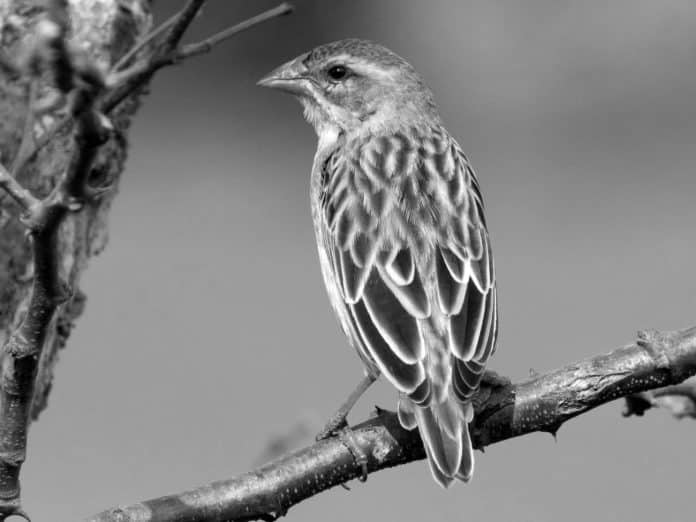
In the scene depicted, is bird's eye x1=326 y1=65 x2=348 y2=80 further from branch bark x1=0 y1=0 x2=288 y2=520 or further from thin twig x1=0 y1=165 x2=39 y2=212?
thin twig x1=0 y1=165 x2=39 y2=212

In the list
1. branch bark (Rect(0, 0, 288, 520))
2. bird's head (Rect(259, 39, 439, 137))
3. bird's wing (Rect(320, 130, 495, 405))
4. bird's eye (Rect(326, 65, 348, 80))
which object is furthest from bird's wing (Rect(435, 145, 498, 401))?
branch bark (Rect(0, 0, 288, 520))

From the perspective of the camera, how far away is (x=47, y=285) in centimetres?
269

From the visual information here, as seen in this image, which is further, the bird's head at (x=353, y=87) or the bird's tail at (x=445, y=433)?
the bird's head at (x=353, y=87)

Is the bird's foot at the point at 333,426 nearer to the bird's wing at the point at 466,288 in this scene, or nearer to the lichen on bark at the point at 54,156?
the bird's wing at the point at 466,288

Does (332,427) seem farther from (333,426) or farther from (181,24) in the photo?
(181,24)

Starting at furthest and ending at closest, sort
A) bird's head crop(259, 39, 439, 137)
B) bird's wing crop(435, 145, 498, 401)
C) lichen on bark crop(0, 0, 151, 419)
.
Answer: bird's head crop(259, 39, 439, 137)
lichen on bark crop(0, 0, 151, 419)
bird's wing crop(435, 145, 498, 401)

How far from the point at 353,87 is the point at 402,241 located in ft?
4.76

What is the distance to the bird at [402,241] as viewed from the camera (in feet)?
13.9

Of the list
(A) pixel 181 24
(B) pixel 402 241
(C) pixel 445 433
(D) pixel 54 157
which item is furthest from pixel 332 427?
(A) pixel 181 24

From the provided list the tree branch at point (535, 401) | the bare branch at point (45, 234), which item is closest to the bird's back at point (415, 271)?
the tree branch at point (535, 401)

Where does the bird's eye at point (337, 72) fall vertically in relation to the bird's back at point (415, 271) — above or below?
above

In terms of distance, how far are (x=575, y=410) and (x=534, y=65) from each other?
14.7m

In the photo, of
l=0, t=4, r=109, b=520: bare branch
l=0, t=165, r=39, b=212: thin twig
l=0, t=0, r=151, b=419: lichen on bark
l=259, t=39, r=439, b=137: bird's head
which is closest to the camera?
l=0, t=4, r=109, b=520: bare branch

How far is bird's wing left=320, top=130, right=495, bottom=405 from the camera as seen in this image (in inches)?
173
